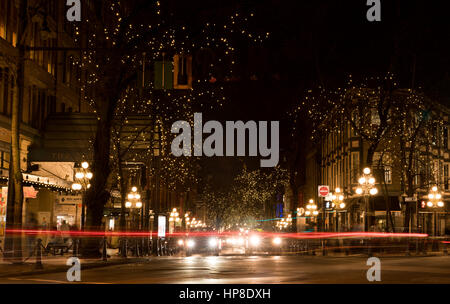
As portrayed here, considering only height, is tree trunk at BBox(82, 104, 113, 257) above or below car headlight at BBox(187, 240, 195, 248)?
above

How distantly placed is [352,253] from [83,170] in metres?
17.3

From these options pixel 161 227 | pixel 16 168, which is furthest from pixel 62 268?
pixel 161 227

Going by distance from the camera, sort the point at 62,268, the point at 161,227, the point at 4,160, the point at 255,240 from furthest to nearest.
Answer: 1. the point at 255,240
2. the point at 161,227
3. the point at 4,160
4. the point at 62,268

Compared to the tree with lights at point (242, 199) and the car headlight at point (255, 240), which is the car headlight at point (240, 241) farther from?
the tree with lights at point (242, 199)

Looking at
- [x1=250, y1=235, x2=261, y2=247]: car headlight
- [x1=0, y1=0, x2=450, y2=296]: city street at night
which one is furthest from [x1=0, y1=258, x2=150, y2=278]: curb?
[x1=250, y1=235, x2=261, y2=247]: car headlight

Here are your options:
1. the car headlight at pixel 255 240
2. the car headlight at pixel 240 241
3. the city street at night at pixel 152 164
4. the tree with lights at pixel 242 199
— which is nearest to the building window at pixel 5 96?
the city street at night at pixel 152 164

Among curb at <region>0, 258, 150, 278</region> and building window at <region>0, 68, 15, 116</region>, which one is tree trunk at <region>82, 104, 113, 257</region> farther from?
building window at <region>0, 68, 15, 116</region>

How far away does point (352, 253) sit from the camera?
40.9 m

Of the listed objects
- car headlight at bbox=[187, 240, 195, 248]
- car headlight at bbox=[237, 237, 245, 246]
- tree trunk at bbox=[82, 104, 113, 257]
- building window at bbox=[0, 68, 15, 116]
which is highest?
building window at bbox=[0, 68, 15, 116]

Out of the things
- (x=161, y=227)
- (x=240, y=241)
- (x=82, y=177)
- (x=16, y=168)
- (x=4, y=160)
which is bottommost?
(x=240, y=241)

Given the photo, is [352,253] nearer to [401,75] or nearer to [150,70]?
[401,75]

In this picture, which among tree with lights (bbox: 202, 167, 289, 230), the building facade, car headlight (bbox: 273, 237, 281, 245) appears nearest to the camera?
car headlight (bbox: 273, 237, 281, 245)

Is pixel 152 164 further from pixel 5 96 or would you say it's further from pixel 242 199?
pixel 242 199
